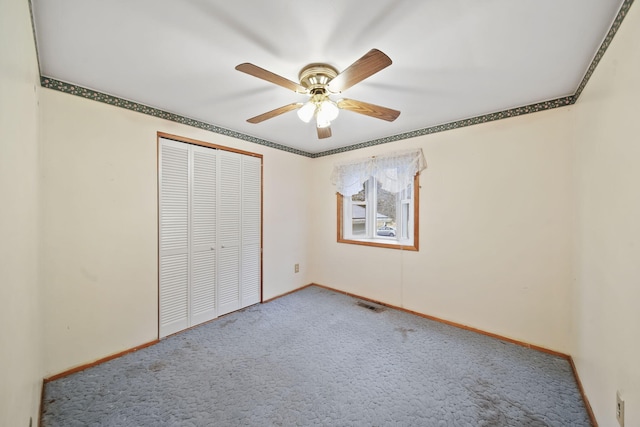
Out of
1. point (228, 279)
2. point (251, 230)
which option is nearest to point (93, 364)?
point (228, 279)

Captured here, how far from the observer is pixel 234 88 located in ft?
6.14

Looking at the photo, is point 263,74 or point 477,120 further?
point 477,120

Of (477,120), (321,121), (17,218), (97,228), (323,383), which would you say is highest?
(477,120)

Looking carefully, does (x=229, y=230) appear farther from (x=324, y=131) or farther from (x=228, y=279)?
(x=324, y=131)

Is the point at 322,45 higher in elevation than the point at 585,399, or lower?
higher

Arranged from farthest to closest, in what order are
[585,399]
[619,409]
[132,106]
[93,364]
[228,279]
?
[228,279] < [132,106] < [93,364] < [585,399] < [619,409]

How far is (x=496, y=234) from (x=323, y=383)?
209cm

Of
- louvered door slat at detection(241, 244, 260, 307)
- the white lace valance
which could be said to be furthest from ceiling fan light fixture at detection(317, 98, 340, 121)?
louvered door slat at detection(241, 244, 260, 307)

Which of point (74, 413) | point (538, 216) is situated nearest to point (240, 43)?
point (74, 413)

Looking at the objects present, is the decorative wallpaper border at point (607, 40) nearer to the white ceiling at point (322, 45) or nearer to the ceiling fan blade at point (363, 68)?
the white ceiling at point (322, 45)

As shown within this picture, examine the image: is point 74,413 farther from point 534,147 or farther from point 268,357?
point 534,147

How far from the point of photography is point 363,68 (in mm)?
1229

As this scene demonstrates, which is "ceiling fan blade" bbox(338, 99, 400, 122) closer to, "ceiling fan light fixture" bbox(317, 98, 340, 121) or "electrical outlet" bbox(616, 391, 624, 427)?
"ceiling fan light fixture" bbox(317, 98, 340, 121)

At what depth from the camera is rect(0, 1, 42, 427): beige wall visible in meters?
0.80
